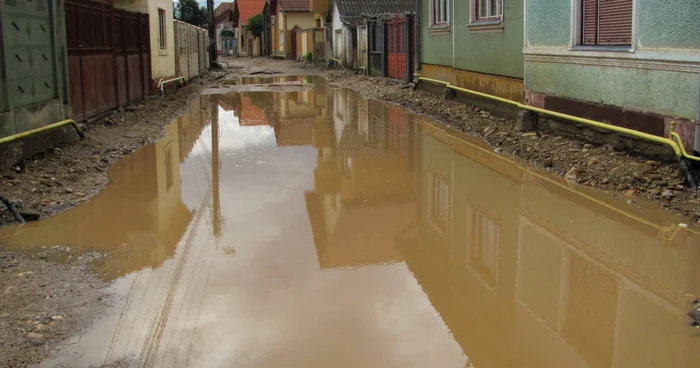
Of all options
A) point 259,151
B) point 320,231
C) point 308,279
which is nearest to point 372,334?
point 308,279

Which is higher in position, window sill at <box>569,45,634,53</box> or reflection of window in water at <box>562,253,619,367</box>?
window sill at <box>569,45,634,53</box>

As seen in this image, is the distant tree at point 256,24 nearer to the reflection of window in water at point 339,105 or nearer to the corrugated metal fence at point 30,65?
the reflection of window in water at point 339,105

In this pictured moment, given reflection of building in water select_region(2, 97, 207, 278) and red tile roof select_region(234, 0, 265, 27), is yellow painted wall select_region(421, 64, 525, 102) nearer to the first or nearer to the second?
reflection of building in water select_region(2, 97, 207, 278)

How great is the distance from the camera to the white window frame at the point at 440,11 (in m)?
16.3

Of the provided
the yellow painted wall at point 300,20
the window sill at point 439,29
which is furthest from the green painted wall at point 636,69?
the yellow painted wall at point 300,20

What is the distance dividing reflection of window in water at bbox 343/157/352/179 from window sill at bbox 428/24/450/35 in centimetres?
711

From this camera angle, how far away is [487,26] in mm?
13266

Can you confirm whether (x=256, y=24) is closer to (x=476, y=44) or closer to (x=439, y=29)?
(x=439, y=29)

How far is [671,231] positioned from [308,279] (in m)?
3.19

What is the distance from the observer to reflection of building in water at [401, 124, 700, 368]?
411cm

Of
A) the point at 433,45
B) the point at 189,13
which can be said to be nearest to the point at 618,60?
the point at 433,45

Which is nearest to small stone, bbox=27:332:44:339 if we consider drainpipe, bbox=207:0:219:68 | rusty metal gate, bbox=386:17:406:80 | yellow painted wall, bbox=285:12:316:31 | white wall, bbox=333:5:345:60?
rusty metal gate, bbox=386:17:406:80

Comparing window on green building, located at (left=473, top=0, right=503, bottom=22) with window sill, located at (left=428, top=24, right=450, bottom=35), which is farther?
window sill, located at (left=428, top=24, right=450, bottom=35)

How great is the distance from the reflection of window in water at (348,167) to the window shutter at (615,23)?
3669mm
